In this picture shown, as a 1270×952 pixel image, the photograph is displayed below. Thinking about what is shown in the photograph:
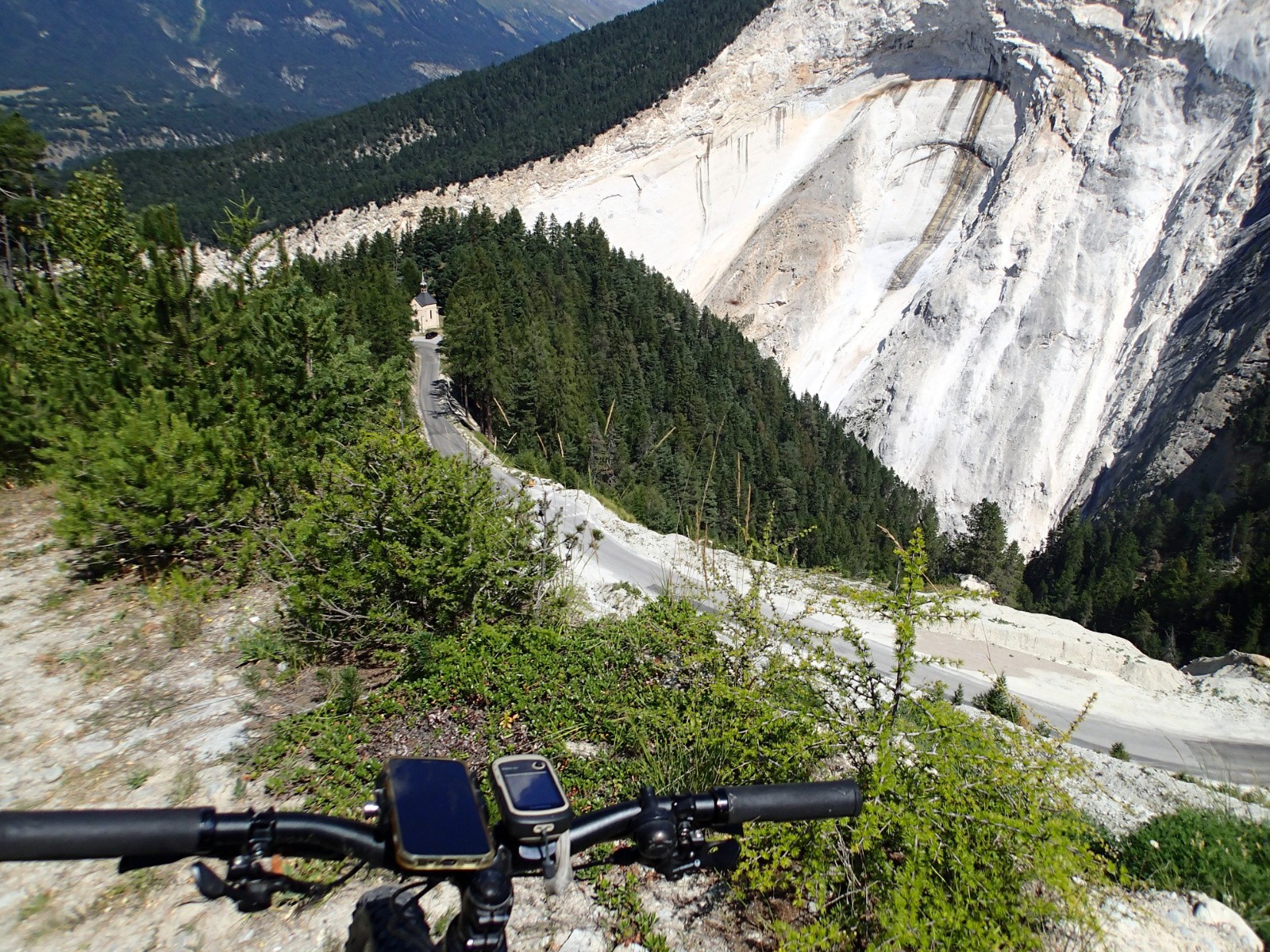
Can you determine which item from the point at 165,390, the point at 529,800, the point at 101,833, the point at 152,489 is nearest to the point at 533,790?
the point at 529,800

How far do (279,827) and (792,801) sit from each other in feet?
4.32

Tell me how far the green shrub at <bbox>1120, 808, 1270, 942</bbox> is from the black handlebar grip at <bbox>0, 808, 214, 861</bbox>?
4873 mm

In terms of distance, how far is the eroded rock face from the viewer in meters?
55.9

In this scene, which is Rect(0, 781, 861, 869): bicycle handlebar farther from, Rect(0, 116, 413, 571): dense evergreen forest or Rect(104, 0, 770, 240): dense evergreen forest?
Rect(104, 0, 770, 240): dense evergreen forest

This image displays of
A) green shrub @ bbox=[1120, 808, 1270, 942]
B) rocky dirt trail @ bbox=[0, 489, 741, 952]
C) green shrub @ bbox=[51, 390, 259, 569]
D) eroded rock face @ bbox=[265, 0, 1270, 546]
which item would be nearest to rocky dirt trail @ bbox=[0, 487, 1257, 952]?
rocky dirt trail @ bbox=[0, 489, 741, 952]

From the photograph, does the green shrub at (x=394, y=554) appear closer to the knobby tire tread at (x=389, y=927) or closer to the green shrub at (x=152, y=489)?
the green shrub at (x=152, y=489)

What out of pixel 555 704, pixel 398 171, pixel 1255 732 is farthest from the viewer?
pixel 398 171

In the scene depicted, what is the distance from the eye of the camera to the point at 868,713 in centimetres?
423

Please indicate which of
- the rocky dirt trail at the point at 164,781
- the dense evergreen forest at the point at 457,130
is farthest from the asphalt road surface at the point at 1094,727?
the dense evergreen forest at the point at 457,130

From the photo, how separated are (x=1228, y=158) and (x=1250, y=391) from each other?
64.0 ft

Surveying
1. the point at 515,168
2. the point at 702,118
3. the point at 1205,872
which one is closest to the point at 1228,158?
the point at 702,118

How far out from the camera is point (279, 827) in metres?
1.68

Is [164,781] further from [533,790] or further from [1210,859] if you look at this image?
[1210,859]

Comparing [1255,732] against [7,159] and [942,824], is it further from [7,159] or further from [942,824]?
[7,159]
